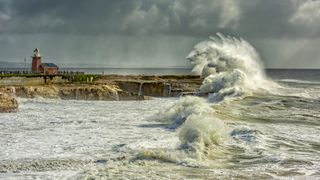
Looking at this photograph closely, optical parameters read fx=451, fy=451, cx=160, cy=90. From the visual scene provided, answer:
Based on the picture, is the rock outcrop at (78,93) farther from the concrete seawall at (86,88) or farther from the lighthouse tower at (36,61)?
the lighthouse tower at (36,61)

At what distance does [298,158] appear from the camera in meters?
10.3

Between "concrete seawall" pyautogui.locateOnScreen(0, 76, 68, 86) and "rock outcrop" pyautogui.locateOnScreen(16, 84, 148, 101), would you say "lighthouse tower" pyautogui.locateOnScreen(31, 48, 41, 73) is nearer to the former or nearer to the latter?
"concrete seawall" pyautogui.locateOnScreen(0, 76, 68, 86)

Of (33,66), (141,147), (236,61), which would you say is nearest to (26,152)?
(141,147)

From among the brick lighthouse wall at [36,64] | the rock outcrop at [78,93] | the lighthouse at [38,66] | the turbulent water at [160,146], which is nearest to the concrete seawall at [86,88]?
the rock outcrop at [78,93]

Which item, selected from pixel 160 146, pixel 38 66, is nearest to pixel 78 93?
pixel 38 66

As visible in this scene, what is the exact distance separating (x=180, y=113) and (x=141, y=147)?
6525mm

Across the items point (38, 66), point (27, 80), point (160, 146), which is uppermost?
point (38, 66)

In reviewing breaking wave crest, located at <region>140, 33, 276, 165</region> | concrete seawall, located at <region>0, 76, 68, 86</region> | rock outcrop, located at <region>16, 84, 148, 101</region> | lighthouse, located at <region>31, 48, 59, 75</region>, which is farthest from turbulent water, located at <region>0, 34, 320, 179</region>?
lighthouse, located at <region>31, 48, 59, 75</region>

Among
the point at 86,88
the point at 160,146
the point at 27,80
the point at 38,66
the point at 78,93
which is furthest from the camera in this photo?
the point at 38,66

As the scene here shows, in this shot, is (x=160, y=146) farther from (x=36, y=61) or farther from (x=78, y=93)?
(x=36, y=61)

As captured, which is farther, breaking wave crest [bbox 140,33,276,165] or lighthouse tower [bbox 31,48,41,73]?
lighthouse tower [bbox 31,48,41,73]

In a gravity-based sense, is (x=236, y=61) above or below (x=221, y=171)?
above

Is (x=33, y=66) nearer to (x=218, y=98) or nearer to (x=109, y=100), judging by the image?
(x=109, y=100)

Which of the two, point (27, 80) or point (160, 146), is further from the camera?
point (27, 80)
